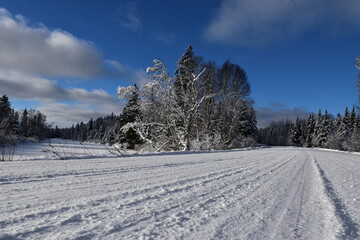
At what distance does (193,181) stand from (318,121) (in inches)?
2934

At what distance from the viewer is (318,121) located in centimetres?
6756

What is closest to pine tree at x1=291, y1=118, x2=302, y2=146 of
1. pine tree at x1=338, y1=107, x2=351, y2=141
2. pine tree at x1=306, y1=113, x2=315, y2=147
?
pine tree at x1=306, y1=113, x2=315, y2=147

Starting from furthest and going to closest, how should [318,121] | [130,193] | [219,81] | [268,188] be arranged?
Result: [318,121] < [219,81] < [268,188] < [130,193]

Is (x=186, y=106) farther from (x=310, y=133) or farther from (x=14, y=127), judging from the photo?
(x=310, y=133)

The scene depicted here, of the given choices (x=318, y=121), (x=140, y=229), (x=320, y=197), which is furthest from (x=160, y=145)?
(x=318, y=121)

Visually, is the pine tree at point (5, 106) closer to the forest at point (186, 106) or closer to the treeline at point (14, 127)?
the treeline at point (14, 127)

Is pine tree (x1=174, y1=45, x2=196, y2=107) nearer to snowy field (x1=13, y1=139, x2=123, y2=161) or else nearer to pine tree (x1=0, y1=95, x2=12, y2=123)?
snowy field (x1=13, y1=139, x2=123, y2=161)

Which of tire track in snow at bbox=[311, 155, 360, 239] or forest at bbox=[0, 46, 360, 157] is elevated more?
forest at bbox=[0, 46, 360, 157]

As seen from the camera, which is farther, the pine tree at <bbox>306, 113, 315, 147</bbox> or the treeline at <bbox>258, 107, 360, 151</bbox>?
the pine tree at <bbox>306, 113, 315, 147</bbox>

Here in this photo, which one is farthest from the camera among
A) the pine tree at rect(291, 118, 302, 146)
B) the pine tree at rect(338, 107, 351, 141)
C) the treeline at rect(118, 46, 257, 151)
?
the pine tree at rect(291, 118, 302, 146)

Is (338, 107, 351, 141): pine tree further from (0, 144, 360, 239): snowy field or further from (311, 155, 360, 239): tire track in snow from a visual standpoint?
(0, 144, 360, 239): snowy field

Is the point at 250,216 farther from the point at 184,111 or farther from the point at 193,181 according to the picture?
the point at 184,111

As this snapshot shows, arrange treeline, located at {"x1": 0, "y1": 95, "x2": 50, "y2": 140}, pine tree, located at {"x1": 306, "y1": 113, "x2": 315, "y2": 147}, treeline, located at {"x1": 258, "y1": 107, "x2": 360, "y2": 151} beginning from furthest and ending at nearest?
pine tree, located at {"x1": 306, "y1": 113, "x2": 315, "y2": 147}
treeline, located at {"x1": 258, "y1": 107, "x2": 360, "y2": 151}
treeline, located at {"x1": 0, "y1": 95, "x2": 50, "y2": 140}

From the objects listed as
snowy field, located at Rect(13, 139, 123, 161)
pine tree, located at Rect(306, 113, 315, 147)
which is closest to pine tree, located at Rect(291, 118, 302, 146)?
pine tree, located at Rect(306, 113, 315, 147)
